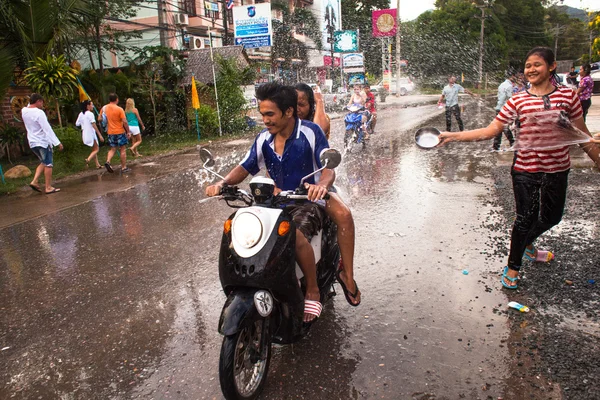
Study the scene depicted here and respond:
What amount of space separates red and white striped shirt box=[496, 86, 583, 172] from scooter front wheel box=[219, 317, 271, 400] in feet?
8.26

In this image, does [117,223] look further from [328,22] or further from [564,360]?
[328,22]

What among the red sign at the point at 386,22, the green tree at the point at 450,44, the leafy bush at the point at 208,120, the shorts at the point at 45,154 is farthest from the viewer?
the green tree at the point at 450,44

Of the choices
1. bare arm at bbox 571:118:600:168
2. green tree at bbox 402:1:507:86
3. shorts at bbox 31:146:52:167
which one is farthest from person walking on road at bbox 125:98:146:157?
green tree at bbox 402:1:507:86

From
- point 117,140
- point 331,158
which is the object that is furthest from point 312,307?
point 117,140

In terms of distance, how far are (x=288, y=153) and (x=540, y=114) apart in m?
1.95

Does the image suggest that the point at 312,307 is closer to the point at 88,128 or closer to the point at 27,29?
the point at 88,128

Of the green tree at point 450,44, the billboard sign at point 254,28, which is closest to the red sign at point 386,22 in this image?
the green tree at point 450,44

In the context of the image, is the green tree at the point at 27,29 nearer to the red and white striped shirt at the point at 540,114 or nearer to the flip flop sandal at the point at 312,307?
the flip flop sandal at the point at 312,307

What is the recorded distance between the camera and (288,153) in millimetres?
3420

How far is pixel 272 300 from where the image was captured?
2904 mm

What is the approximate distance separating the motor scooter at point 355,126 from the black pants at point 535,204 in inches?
366

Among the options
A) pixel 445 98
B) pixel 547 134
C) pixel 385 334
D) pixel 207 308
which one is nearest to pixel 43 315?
pixel 207 308

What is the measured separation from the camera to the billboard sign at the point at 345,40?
5272 centimetres

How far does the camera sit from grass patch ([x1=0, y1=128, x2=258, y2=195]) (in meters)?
11.2
